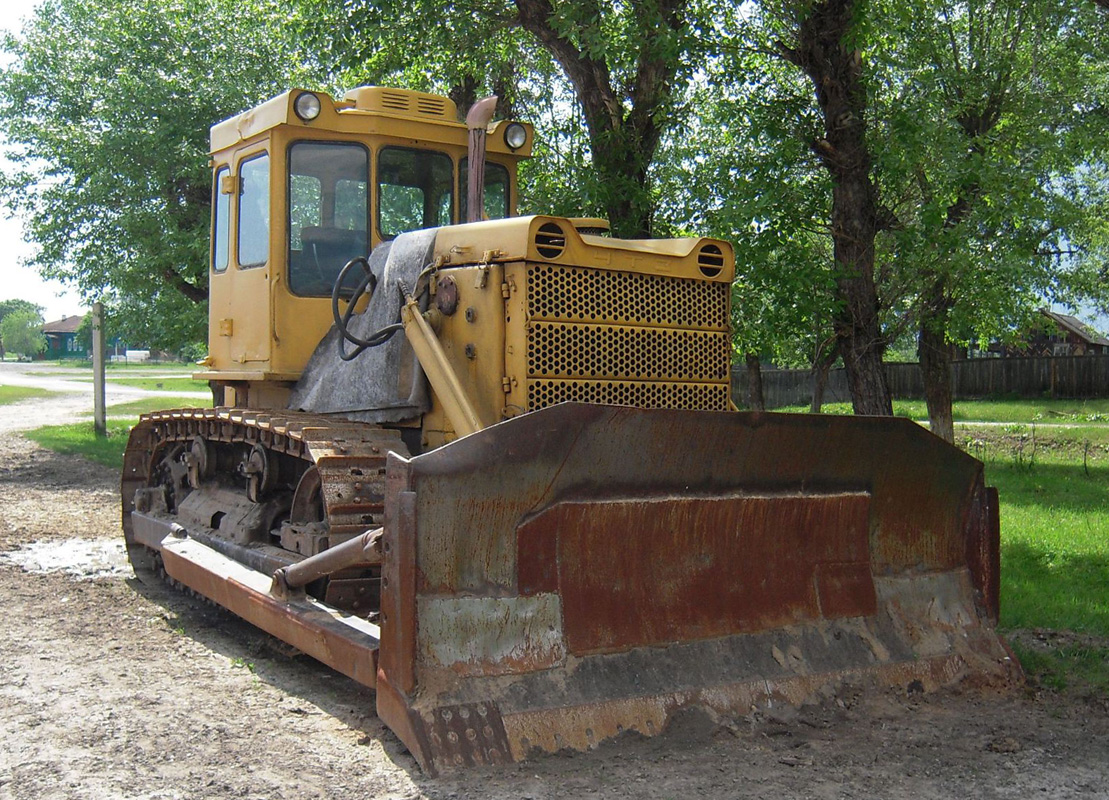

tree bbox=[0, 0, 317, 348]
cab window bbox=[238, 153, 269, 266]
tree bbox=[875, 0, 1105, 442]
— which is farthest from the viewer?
tree bbox=[0, 0, 317, 348]

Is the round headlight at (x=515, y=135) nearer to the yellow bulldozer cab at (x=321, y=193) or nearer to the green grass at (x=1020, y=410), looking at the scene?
the yellow bulldozer cab at (x=321, y=193)

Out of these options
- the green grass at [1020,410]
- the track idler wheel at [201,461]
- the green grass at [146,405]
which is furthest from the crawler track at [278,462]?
the green grass at [146,405]

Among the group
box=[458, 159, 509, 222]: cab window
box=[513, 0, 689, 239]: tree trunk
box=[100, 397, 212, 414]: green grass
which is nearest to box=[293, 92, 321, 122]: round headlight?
box=[458, 159, 509, 222]: cab window

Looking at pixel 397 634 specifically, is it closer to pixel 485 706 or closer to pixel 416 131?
pixel 485 706

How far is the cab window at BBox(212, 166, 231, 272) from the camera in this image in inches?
299

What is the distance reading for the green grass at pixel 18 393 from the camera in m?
34.7

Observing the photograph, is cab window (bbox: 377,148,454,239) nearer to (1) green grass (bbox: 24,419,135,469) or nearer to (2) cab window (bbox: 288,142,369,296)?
(2) cab window (bbox: 288,142,369,296)

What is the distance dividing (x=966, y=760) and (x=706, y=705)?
100cm

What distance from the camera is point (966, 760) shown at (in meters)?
4.44

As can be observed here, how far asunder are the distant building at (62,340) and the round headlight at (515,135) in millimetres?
128862

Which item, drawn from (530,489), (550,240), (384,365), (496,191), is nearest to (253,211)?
(496,191)

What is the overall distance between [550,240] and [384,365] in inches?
51.8

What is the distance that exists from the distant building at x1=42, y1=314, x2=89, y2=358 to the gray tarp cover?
12932 cm

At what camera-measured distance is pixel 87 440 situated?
20.1m
